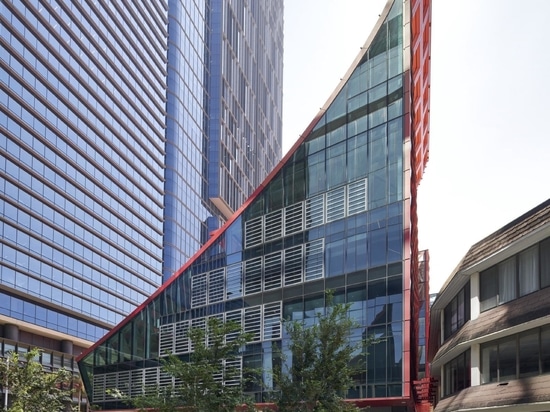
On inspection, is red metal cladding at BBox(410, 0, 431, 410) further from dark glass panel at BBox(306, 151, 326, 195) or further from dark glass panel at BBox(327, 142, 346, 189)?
dark glass panel at BBox(306, 151, 326, 195)

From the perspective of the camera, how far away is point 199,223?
122 meters

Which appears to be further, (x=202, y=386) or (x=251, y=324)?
(x=251, y=324)

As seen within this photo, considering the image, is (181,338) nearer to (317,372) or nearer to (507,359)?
(317,372)

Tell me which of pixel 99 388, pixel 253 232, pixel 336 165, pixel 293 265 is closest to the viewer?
pixel 336 165

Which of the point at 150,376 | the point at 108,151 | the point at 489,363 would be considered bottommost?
the point at 150,376

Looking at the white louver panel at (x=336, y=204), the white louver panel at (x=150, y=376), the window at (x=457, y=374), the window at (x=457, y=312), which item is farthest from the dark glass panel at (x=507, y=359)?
the white louver panel at (x=150, y=376)

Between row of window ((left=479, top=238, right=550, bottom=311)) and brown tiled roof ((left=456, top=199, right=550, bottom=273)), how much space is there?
508 millimetres

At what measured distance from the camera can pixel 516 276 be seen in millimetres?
24859

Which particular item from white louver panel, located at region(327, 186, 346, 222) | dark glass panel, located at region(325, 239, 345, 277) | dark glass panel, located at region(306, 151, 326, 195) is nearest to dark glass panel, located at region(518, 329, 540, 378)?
dark glass panel, located at region(325, 239, 345, 277)

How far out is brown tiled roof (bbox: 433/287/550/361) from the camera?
2258 centimetres

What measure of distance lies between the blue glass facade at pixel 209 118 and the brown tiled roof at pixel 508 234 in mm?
86487

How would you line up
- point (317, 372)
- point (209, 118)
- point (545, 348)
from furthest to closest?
point (209, 118), point (317, 372), point (545, 348)

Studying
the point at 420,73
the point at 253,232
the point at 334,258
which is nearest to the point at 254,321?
the point at 253,232

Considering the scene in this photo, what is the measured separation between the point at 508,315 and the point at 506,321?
0.21m
